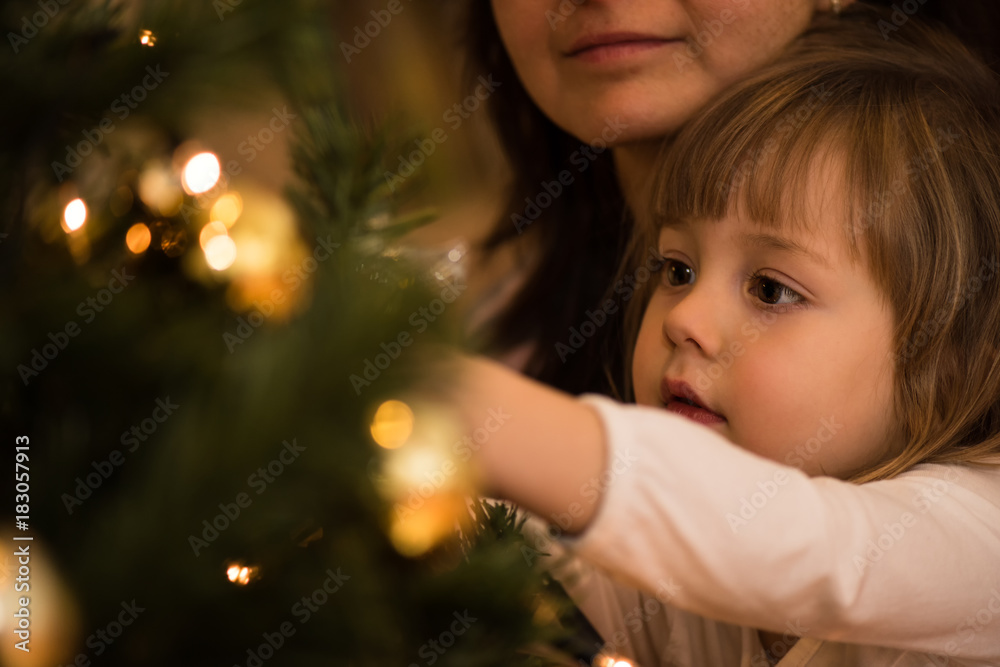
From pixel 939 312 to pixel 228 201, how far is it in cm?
70

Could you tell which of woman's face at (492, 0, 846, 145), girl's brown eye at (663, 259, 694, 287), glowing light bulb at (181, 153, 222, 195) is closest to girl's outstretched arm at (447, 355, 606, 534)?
glowing light bulb at (181, 153, 222, 195)

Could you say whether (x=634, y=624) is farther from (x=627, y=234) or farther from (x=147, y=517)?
(x=147, y=517)

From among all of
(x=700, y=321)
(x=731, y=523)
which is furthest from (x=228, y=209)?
(x=700, y=321)

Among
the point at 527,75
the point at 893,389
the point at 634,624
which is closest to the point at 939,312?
the point at 893,389

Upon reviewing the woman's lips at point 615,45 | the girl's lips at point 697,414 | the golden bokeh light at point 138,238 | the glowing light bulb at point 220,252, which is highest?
the golden bokeh light at point 138,238

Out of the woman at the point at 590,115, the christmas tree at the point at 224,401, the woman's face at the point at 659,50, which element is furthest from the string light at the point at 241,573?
the woman's face at the point at 659,50

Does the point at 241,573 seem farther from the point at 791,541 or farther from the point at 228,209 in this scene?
the point at 791,541

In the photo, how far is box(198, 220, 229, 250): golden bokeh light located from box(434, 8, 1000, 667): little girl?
24 centimetres

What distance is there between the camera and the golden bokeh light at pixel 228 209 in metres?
0.48

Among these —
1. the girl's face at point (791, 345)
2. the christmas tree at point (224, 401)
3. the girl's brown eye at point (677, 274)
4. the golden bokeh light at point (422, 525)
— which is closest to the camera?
the christmas tree at point (224, 401)

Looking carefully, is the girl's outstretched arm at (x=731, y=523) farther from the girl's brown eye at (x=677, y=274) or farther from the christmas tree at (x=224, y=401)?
the girl's brown eye at (x=677, y=274)

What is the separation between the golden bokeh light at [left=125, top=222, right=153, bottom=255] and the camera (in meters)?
0.44

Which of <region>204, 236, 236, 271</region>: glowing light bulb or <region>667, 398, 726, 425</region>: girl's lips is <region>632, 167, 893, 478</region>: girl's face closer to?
<region>667, 398, 726, 425</region>: girl's lips

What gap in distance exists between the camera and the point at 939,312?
834mm
